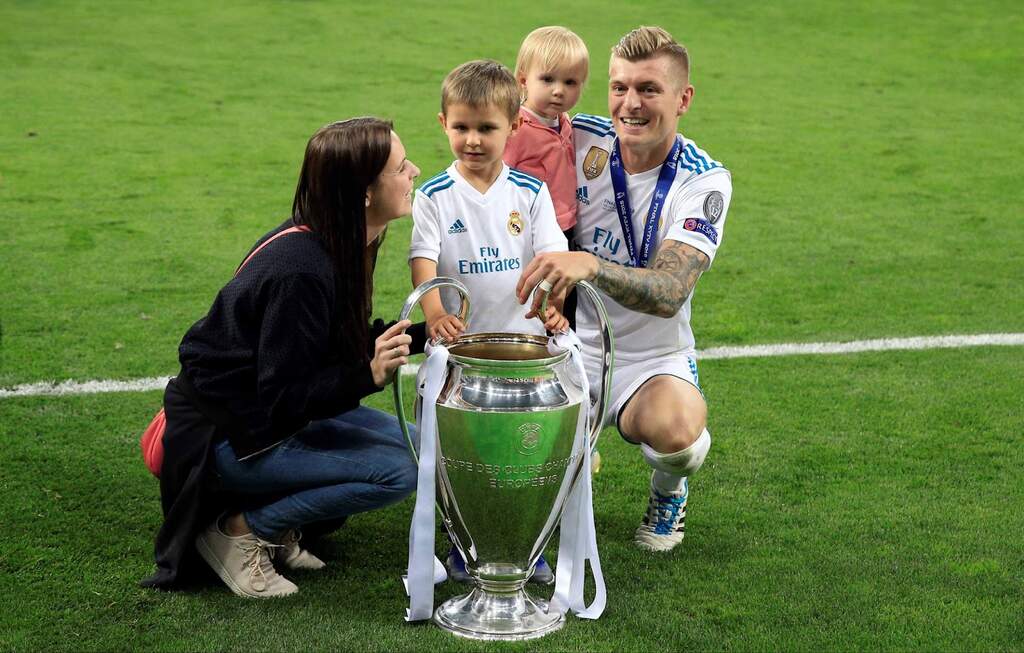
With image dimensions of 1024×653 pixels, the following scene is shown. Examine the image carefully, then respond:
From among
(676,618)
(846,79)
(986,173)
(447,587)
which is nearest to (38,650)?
(447,587)

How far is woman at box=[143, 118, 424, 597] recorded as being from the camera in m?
3.08

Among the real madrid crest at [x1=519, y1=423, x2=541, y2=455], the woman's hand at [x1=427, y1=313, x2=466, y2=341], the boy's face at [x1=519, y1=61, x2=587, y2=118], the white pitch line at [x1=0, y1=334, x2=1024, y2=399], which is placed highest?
the boy's face at [x1=519, y1=61, x2=587, y2=118]

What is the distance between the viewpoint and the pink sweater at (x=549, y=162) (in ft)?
12.5

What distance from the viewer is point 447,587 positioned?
335 cm

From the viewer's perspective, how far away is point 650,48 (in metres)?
3.64

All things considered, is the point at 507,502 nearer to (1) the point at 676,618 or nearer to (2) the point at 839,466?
(1) the point at 676,618

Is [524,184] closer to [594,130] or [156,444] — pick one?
[594,130]

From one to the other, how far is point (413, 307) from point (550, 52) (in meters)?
1.30

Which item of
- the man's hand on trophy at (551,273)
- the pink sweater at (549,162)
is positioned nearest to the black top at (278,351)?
the man's hand on trophy at (551,273)

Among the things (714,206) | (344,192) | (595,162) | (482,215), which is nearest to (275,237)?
(344,192)

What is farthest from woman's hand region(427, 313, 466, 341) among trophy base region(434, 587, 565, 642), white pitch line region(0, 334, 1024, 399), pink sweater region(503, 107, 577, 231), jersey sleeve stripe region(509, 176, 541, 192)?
white pitch line region(0, 334, 1024, 399)

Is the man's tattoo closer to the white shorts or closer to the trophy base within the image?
the white shorts

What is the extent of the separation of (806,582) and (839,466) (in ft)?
3.10

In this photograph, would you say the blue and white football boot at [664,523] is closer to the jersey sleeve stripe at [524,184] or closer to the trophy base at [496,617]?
the trophy base at [496,617]
